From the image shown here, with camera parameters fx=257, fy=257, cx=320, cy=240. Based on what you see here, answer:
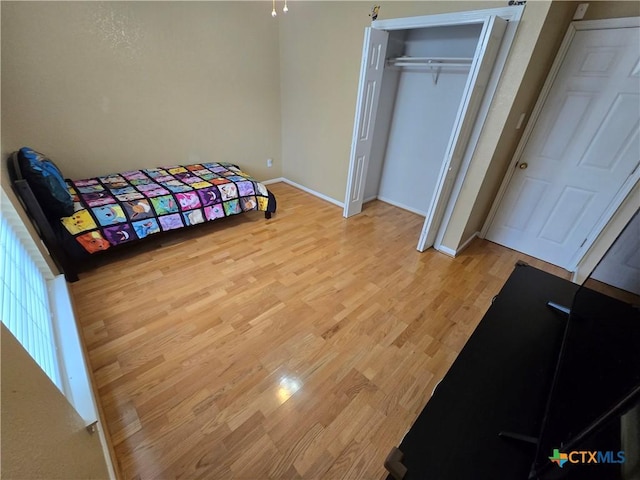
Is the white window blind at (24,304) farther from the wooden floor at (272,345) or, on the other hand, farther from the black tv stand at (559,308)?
the black tv stand at (559,308)

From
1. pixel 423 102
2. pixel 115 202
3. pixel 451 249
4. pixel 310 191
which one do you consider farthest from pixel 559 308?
pixel 310 191

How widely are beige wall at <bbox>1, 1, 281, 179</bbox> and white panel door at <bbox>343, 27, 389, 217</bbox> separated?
169 centimetres

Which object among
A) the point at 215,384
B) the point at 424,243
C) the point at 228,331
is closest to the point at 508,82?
the point at 424,243

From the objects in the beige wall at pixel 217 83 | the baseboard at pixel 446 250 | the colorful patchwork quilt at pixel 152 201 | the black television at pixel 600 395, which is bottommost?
the baseboard at pixel 446 250

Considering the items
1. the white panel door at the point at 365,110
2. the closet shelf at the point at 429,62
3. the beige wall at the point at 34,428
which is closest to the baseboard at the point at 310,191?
the white panel door at the point at 365,110

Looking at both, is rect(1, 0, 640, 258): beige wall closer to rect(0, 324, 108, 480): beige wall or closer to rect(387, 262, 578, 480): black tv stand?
rect(387, 262, 578, 480): black tv stand

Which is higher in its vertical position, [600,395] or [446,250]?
[600,395]

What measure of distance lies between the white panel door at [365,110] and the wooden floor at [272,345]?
0.78 meters

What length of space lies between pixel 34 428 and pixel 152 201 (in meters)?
2.09

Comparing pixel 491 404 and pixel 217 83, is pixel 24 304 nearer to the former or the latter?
pixel 491 404

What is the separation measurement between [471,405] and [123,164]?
12.1ft

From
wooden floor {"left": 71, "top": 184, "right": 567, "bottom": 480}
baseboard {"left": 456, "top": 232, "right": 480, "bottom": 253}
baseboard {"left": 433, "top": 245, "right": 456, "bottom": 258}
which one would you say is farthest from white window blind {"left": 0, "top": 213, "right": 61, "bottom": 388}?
baseboard {"left": 456, "top": 232, "right": 480, "bottom": 253}

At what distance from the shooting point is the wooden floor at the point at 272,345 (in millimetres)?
1200

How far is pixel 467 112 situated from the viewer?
2.04 meters
